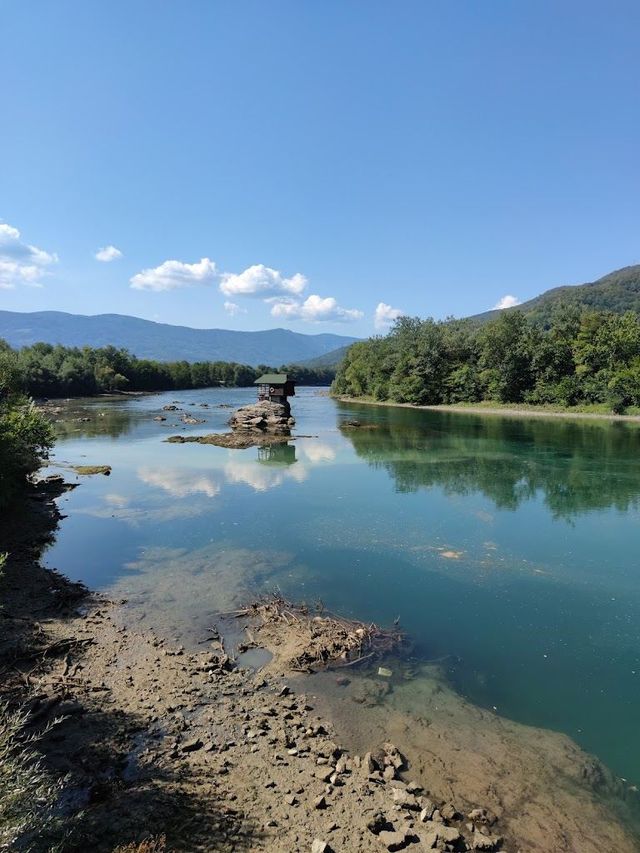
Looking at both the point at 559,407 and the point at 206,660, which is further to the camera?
the point at 559,407

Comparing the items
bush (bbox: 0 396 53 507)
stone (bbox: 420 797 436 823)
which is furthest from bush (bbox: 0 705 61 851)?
bush (bbox: 0 396 53 507)

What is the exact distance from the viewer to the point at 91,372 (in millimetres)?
120500

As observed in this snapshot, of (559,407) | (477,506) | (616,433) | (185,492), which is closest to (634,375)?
(559,407)

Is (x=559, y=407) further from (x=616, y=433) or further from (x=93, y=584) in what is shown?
(x=93, y=584)

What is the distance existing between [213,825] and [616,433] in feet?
188

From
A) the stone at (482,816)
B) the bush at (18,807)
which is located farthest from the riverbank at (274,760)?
the bush at (18,807)

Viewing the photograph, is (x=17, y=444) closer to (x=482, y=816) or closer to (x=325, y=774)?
(x=325, y=774)

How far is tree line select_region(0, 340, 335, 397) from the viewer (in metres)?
105

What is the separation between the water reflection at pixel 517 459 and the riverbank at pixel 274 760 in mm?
17933

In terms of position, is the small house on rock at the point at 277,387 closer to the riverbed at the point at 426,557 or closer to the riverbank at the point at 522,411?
the riverbed at the point at 426,557

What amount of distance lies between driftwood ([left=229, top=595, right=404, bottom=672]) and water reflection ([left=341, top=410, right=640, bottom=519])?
15451 millimetres

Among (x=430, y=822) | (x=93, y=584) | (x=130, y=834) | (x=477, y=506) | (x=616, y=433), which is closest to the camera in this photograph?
(x=130, y=834)

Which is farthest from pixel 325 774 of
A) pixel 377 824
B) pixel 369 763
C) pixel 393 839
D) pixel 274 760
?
pixel 393 839

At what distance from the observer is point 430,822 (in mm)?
6836
